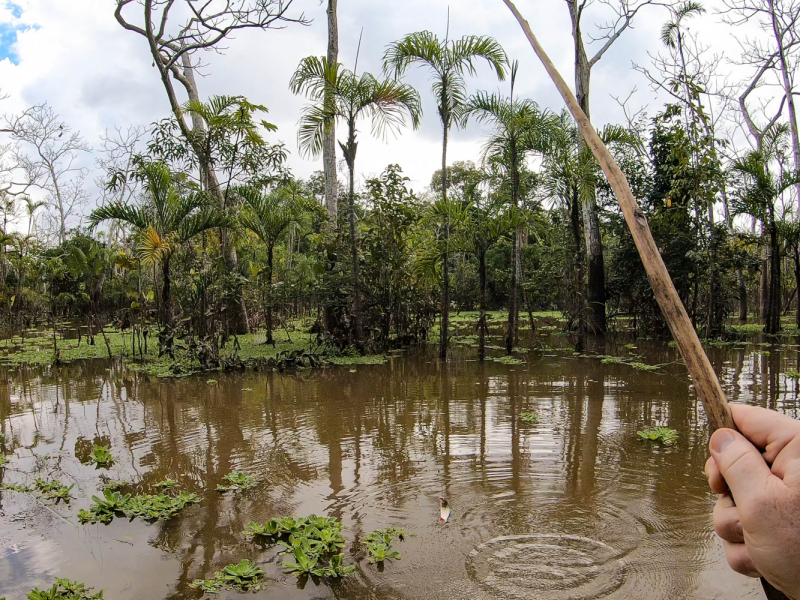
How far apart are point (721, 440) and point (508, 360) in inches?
386

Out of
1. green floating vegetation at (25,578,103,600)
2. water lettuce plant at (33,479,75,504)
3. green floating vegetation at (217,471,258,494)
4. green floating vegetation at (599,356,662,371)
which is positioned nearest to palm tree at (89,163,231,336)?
water lettuce plant at (33,479,75,504)

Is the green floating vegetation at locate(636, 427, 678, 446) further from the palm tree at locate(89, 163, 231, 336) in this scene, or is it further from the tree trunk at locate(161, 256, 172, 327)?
the tree trunk at locate(161, 256, 172, 327)

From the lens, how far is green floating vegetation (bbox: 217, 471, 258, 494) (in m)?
4.60

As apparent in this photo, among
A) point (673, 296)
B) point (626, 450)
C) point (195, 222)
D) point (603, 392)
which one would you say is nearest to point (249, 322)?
point (195, 222)

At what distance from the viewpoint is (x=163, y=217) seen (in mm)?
11000

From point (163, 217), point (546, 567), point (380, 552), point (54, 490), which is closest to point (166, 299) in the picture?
point (163, 217)

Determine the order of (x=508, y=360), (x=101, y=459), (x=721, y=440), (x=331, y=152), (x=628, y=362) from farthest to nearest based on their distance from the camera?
(x=331, y=152)
(x=508, y=360)
(x=628, y=362)
(x=101, y=459)
(x=721, y=440)

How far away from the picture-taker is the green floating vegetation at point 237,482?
4602 millimetres

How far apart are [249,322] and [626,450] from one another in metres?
11.8

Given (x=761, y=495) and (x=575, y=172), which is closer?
(x=761, y=495)

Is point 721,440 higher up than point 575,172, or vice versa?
point 575,172

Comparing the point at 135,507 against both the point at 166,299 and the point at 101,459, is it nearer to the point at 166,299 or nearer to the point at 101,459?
the point at 101,459

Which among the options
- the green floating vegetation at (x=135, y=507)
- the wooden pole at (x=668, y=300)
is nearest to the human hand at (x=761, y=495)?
the wooden pole at (x=668, y=300)

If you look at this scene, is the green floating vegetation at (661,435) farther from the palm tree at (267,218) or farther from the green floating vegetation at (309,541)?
the palm tree at (267,218)
